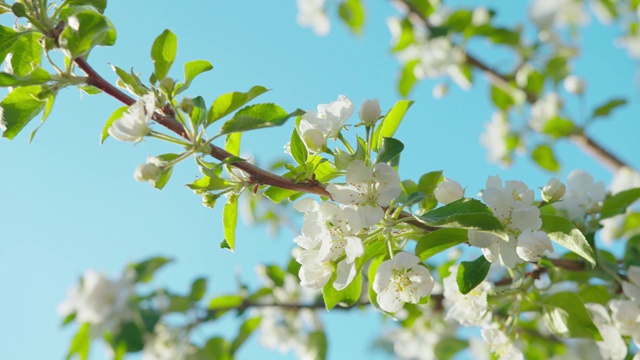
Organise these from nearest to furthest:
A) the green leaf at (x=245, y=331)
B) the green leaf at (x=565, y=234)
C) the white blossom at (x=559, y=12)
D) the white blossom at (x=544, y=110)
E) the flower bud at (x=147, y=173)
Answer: the flower bud at (x=147, y=173), the green leaf at (x=565, y=234), the green leaf at (x=245, y=331), the white blossom at (x=544, y=110), the white blossom at (x=559, y=12)

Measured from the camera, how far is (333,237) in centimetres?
123

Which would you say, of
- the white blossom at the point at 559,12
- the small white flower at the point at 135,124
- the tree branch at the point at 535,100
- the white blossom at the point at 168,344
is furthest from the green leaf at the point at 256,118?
the white blossom at the point at 559,12

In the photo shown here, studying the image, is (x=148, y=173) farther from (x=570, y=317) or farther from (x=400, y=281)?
(x=570, y=317)

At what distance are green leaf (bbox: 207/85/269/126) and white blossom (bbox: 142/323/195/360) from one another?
6.42 feet

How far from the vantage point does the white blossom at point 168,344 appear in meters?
2.97

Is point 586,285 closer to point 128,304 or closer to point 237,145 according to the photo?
point 237,145

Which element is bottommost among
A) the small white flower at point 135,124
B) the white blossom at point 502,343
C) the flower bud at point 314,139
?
the white blossom at point 502,343

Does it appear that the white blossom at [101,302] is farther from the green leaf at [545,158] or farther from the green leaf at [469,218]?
the green leaf at [545,158]

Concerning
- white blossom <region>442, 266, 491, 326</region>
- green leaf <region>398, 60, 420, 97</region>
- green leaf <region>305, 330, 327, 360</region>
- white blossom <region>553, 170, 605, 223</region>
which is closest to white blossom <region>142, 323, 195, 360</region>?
green leaf <region>305, 330, 327, 360</region>

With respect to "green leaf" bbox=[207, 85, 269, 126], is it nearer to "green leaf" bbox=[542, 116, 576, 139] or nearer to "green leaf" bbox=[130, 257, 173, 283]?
"green leaf" bbox=[130, 257, 173, 283]

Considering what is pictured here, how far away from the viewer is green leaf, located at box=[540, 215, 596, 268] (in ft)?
4.01

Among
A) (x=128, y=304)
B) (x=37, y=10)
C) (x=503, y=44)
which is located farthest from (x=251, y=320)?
(x=503, y=44)

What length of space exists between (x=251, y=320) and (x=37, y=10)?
6.03 feet

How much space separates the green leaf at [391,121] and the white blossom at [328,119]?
3.2 inches
